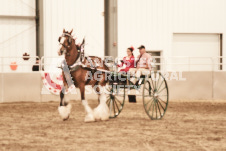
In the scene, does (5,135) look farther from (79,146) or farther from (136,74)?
(136,74)

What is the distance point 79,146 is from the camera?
686 centimetres

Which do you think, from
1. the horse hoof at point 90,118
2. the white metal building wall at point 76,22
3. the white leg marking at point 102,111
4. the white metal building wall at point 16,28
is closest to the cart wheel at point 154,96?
the white leg marking at point 102,111

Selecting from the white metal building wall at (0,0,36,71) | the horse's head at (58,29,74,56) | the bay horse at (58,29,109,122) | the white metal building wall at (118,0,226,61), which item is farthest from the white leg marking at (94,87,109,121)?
the white metal building wall at (118,0,226,61)

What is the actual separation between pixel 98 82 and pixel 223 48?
12986 mm

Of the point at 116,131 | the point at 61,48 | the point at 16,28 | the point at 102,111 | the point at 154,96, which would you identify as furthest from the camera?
the point at 16,28

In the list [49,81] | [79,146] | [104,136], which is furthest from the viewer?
[49,81]

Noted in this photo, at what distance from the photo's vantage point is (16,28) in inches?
768

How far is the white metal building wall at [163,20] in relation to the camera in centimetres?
2041

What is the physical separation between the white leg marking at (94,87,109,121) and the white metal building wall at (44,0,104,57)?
997 centimetres

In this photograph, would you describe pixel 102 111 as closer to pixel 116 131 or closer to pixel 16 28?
pixel 116 131

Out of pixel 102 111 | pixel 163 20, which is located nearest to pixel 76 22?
pixel 163 20

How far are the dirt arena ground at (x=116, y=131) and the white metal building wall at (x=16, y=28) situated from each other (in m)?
7.34

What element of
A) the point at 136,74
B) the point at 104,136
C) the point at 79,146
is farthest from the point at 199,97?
the point at 79,146

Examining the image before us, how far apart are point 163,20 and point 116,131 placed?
13.1 m
